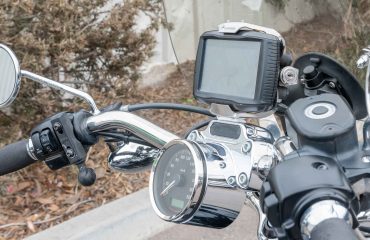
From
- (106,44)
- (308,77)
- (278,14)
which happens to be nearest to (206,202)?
(308,77)

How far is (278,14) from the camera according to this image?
11.5 ft

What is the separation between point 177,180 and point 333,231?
478mm

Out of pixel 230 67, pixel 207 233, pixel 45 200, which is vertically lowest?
pixel 207 233

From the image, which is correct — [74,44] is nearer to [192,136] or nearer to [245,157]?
[192,136]

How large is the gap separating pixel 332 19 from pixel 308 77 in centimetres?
268

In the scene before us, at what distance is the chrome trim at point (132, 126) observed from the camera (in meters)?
1.40

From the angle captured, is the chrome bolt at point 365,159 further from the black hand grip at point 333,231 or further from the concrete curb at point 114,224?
the concrete curb at point 114,224

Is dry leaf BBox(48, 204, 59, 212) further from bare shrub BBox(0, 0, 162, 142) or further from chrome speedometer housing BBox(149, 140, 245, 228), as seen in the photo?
chrome speedometer housing BBox(149, 140, 245, 228)

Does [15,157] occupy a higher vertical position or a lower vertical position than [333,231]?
lower

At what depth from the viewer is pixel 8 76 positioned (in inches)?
63.8

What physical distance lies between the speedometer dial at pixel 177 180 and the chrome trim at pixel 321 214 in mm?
283

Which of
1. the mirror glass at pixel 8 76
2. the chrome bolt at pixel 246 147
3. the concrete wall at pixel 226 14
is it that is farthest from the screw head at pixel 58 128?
the concrete wall at pixel 226 14

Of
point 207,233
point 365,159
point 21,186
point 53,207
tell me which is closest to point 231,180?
point 365,159

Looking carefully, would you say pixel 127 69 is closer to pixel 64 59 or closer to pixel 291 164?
pixel 64 59
